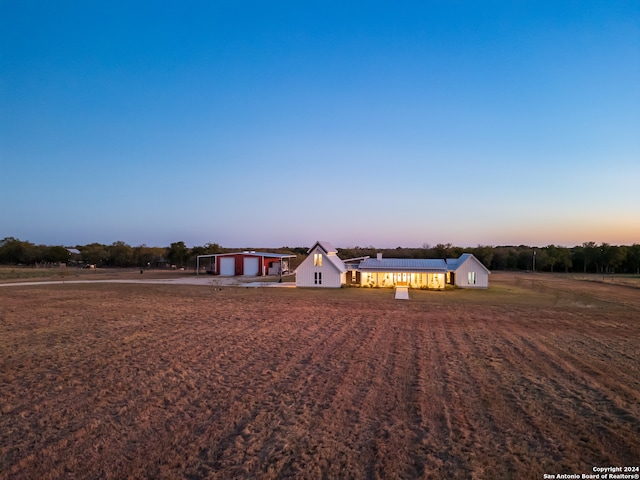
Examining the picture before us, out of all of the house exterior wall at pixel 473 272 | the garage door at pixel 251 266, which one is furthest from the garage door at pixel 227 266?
the house exterior wall at pixel 473 272

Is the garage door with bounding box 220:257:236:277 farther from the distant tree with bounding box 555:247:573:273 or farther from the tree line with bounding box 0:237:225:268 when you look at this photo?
the distant tree with bounding box 555:247:573:273

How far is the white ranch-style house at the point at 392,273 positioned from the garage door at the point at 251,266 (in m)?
14.9

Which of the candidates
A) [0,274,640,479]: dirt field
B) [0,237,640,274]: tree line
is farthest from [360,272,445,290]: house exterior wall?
[0,237,640,274]: tree line

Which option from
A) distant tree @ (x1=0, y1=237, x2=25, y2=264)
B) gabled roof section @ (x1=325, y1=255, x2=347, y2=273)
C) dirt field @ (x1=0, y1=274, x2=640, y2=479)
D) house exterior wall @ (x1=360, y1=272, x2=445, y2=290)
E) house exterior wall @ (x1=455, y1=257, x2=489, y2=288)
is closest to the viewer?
dirt field @ (x1=0, y1=274, x2=640, y2=479)

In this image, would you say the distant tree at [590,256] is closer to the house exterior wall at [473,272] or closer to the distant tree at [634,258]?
the distant tree at [634,258]

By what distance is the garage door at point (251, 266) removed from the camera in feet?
155

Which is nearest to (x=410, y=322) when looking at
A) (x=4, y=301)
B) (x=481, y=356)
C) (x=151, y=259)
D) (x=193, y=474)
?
(x=481, y=356)

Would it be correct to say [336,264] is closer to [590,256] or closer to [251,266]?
[251,266]

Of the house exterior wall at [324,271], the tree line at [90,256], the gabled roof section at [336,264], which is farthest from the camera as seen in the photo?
the tree line at [90,256]

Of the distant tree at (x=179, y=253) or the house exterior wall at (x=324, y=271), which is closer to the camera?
the house exterior wall at (x=324, y=271)

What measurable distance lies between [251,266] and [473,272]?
2561cm

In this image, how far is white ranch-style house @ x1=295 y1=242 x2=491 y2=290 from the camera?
33000 millimetres

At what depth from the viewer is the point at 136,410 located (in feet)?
22.4

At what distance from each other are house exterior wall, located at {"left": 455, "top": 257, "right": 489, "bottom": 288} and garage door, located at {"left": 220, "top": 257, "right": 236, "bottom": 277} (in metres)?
26.2
